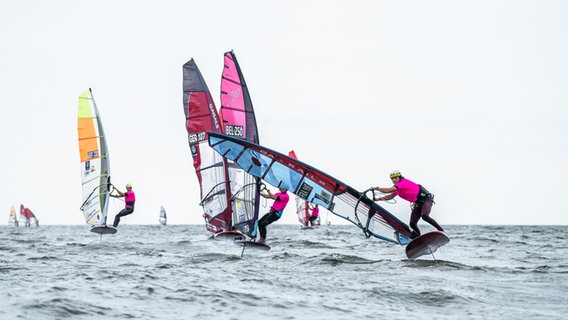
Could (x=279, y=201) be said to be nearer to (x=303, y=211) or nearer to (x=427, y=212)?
(x=427, y=212)

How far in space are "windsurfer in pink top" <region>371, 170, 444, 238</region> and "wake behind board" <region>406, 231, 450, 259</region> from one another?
0.60ft

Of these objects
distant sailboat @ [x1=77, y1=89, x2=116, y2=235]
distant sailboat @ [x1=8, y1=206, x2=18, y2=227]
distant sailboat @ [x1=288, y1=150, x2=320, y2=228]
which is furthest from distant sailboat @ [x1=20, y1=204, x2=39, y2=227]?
distant sailboat @ [x1=77, y1=89, x2=116, y2=235]

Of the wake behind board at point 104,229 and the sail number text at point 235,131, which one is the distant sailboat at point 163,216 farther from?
the sail number text at point 235,131

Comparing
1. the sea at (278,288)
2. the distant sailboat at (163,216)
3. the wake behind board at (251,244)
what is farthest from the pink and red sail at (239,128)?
the distant sailboat at (163,216)

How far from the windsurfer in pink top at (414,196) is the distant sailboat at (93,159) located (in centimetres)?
1263

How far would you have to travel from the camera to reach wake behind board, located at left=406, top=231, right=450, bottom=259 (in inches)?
555

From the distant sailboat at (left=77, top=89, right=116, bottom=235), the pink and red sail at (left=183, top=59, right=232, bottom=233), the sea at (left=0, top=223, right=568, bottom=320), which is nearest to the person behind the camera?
the sea at (left=0, top=223, right=568, bottom=320)

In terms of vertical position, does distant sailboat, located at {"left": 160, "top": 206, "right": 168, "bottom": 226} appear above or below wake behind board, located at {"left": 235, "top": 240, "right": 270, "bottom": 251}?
above

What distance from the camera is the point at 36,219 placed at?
299 ft

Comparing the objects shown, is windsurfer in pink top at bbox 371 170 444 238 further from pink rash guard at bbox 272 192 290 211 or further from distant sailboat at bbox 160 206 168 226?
distant sailboat at bbox 160 206 168 226

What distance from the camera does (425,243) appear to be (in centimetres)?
1447

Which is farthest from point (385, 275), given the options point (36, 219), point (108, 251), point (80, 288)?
point (36, 219)

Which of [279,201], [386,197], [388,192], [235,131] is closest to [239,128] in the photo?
[235,131]

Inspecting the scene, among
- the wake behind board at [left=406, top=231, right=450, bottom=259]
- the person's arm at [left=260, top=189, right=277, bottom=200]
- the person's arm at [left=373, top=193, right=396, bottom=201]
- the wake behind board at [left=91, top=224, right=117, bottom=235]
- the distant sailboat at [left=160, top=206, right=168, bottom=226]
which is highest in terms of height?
the distant sailboat at [left=160, top=206, right=168, bottom=226]
